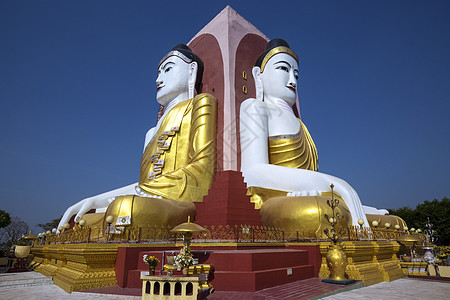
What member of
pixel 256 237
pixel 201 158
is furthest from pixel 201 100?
pixel 256 237

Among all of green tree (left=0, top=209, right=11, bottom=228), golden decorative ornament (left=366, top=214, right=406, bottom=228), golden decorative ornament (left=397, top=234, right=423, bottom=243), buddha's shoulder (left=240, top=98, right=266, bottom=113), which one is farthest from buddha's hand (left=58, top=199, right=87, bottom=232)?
green tree (left=0, top=209, right=11, bottom=228)

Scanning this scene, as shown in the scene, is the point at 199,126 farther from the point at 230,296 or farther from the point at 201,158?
the point at 230,296

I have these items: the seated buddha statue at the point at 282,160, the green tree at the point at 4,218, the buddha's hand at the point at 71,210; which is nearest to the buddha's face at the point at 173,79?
the seated buddha statue at the point at 282,160

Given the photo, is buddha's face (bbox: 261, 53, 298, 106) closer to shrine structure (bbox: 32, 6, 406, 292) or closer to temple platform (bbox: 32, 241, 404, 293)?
shrine structure (bbox: 32, 6, 406, 292)

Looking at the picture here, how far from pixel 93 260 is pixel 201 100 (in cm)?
664

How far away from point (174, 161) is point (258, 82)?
180 inches

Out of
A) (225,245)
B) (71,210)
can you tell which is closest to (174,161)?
(71,210)

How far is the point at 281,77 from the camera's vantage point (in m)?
11.5

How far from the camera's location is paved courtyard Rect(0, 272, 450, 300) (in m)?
4.96

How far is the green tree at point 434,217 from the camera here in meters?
23.0

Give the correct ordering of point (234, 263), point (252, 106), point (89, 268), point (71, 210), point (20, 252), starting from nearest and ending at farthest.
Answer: point (234, 263)
point (89, 268)
point (20, 252)
point (71, 210)
point (252, 106)

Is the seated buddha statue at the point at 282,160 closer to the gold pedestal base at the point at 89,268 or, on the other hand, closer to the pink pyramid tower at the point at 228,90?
the pink pyramid tower at the point at 228,90

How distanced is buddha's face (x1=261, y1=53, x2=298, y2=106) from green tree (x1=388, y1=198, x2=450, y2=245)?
663 inches

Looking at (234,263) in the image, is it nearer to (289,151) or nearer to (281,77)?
(289,151)
